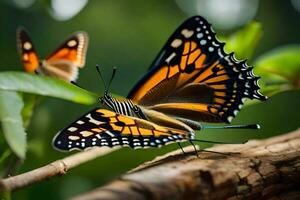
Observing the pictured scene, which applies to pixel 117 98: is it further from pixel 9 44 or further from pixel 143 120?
pixel 9 44

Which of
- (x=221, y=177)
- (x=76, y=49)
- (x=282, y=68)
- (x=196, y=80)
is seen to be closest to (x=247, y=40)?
(x=282, y=68)

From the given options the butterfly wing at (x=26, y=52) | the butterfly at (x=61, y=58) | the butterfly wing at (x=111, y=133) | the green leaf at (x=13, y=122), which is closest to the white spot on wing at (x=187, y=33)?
the butterfly wing at (x=111, y=133)

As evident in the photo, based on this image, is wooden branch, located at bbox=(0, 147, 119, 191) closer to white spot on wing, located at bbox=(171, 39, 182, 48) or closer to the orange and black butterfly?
the orange and black butterfly

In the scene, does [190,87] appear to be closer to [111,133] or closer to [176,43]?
[176,43]

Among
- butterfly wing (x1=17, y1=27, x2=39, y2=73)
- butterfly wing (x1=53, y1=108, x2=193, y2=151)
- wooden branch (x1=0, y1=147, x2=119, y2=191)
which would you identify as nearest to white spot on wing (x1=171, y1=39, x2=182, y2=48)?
butterfly wing (x1=53, y1=108, x2=193, y2=151)

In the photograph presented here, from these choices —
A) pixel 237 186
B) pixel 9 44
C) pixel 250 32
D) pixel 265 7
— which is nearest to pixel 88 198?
pixel 237 186
